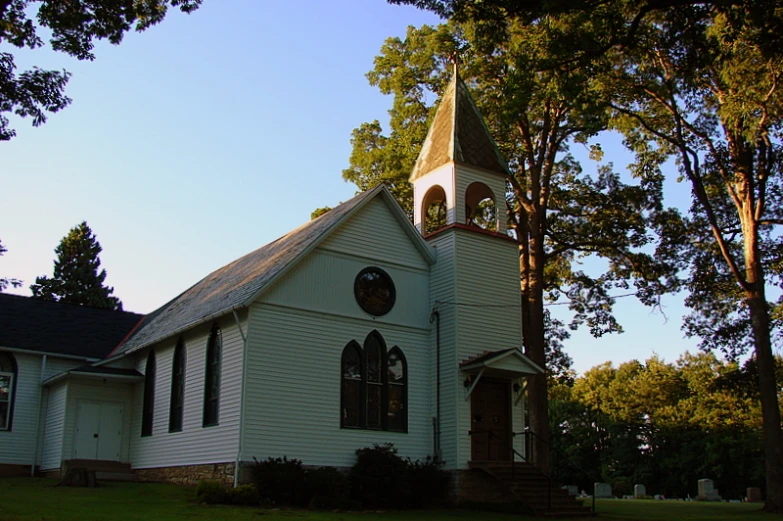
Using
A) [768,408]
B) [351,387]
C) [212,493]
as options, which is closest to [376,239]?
[351,387]

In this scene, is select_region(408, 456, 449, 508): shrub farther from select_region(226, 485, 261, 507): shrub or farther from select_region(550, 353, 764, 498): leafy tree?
select_region(550, 353, 764, 498): leafy tree

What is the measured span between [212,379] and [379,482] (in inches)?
199

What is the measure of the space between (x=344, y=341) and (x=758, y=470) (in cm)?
4178

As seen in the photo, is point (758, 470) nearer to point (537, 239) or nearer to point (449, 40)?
point (537, 239)

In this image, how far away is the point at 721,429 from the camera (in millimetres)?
55656

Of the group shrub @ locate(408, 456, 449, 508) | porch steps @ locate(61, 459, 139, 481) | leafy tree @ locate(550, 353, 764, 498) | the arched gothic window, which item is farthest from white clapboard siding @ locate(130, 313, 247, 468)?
leafy tree @ locate(550, 353, 764, 498)

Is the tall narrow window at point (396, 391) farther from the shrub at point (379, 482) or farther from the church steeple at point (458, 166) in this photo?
the church steeple at point (458, 166)

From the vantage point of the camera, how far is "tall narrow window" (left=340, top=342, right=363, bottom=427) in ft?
67.1

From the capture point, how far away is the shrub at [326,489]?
17984 millimetres

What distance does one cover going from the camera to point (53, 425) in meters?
24.7

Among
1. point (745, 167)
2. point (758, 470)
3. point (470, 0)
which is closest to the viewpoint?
point (470, 0)

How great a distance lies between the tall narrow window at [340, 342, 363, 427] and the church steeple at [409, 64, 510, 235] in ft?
15.8

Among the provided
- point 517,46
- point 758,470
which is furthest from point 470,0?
point 758,470

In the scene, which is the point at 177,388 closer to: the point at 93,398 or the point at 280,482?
the point at 93,398
